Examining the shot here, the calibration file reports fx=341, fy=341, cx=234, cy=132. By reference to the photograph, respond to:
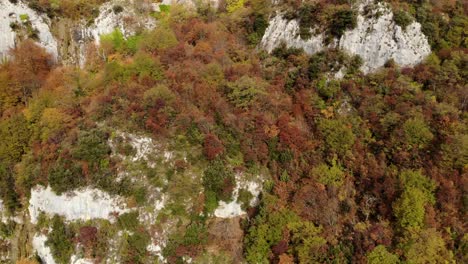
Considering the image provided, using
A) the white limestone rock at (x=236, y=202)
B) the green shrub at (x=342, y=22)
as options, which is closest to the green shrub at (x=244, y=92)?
the white limestone rock at (x=236, y=202)

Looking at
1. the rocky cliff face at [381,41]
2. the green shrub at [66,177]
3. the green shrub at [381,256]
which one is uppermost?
the rocky cliff face at [381,41]

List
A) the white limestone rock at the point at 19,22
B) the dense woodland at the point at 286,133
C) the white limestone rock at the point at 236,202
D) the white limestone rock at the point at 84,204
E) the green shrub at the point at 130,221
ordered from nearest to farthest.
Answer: the green shrub at the point at 130,221 → the white limestone rock at the point at 84,204 → the dense woodland at the point at 286,133 → the white limestone rock at the point at 236,202 → the white limestone rock at the point at 19,22

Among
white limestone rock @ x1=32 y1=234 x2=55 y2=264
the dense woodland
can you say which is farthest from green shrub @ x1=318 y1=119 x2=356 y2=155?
white limestone rock @ x1=32 y1=234 x2=55 y2=264

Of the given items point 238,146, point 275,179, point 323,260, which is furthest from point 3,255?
point 323,260

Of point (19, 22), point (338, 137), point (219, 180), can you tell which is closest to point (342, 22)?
point (338, 137)

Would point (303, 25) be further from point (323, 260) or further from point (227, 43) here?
point (323, 260)

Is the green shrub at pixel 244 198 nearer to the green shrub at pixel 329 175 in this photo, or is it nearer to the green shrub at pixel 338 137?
the green shrub at pixel 329 175

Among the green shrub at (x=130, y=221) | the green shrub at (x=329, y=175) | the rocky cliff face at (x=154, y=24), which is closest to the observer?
the green shrub at (x=130, y=221)

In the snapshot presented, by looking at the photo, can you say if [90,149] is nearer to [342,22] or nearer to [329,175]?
[329,175]
